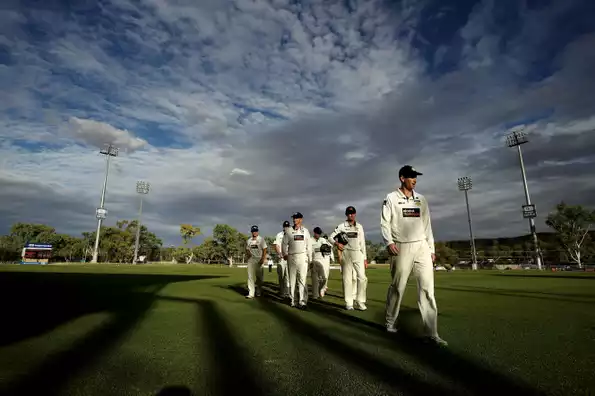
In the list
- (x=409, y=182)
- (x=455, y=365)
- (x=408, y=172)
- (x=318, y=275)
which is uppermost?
(x=408, y=172)

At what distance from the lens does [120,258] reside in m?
96.2

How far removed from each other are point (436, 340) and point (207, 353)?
2.91 metres

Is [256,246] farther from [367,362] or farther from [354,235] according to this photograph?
[367,362]

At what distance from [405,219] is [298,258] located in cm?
380

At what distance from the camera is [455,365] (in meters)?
3.47

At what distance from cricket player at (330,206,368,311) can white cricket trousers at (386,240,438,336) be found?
113 inches

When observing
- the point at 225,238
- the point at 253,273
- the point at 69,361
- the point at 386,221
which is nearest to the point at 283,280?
the point at 253,273

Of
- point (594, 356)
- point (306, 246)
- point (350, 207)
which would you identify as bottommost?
point (594, 356)

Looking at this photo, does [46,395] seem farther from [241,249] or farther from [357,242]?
[241,249]

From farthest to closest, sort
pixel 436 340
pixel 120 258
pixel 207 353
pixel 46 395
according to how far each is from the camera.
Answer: pixel 120 258 → pixel 436 340 → pixel 207 353 → pixel 46 395

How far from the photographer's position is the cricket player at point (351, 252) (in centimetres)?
806

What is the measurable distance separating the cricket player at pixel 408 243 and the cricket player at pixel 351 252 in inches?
113

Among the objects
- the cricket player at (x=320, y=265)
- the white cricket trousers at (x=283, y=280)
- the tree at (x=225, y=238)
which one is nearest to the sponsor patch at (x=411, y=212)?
the cricket player at (x=320, y=265)

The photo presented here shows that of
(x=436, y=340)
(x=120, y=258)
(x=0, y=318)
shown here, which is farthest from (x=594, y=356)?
(x=120, y=258)
